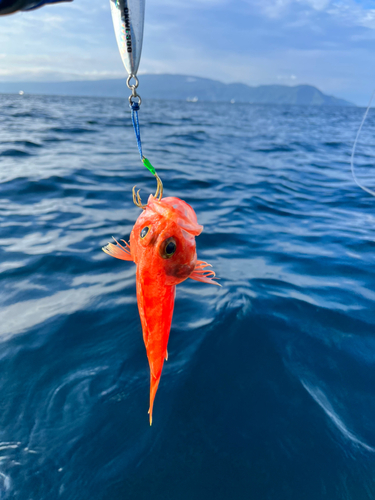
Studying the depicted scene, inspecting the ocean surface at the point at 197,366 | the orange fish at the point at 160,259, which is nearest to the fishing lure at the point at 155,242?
the orange fish at the point at 160,259

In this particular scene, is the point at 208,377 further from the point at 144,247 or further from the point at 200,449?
the point at 144,247

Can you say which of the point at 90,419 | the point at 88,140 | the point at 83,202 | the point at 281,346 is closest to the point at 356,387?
the point at 281,346

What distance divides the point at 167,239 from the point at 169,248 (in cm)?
5

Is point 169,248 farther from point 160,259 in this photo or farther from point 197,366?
point 197,366

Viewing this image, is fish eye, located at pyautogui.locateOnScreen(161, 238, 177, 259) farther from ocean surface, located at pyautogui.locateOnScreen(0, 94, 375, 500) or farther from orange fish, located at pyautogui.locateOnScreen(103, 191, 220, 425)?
ocean surface, located at pyautogui.locateOnScreen(0, 94, 375, 500)

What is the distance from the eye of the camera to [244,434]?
3059 mm

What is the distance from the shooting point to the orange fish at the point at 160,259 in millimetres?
1711

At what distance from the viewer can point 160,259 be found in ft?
5.76

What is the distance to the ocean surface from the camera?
2775 millimetres

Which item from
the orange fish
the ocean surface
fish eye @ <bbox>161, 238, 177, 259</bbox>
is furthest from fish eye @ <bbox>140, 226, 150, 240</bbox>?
the ocean surface

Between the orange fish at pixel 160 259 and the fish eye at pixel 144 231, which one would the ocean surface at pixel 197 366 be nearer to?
the orange fish at pixel 160 259

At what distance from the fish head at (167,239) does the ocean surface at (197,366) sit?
206 cm

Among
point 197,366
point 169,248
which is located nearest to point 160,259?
point 169,248

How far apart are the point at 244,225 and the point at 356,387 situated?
Result: 15.2ft
